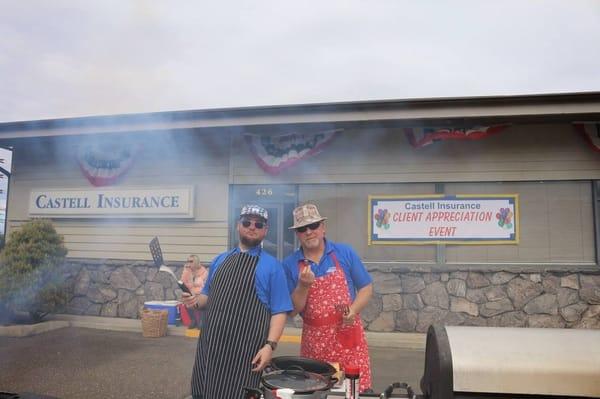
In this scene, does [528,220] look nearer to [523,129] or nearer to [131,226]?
[523,129]

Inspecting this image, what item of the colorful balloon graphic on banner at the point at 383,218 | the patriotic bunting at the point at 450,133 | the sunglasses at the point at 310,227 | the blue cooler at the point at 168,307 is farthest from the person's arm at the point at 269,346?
the blue cooler at the point at 168,307

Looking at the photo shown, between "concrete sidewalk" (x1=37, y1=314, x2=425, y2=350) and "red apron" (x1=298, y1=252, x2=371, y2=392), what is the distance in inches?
140

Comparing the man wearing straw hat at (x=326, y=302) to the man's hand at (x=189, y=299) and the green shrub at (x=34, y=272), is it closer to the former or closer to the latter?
the man's hand at (x=189, y=299)

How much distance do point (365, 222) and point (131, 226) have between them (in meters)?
3.41

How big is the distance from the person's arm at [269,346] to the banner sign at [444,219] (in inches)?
157

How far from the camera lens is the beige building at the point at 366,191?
5293mm

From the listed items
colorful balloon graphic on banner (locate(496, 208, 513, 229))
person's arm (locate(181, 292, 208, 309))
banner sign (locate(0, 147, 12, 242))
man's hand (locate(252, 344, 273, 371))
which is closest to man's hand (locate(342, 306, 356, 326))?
man's hand (locate(252, 344, 273, 371))

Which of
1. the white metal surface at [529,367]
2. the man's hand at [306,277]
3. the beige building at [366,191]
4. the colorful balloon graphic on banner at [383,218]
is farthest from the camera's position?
the colorful balloon graphic on banner at [383,218]

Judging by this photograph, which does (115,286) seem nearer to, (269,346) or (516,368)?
(269,346)

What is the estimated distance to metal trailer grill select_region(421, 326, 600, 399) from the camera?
1181mm

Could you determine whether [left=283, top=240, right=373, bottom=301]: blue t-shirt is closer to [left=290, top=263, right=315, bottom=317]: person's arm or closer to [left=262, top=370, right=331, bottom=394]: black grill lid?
[left=290, top=263, right=315, bottom=317]: person's arm

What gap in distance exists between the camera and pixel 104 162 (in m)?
6.43

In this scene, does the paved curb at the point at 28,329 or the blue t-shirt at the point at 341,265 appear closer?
the blue t-shirt at the point at 341,265

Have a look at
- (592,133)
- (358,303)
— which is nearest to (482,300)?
(592,133)
